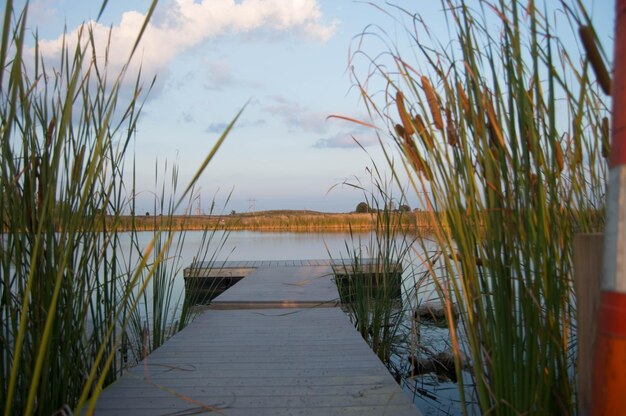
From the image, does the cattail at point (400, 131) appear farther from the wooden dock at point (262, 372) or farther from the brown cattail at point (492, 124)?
the wooden dock at point (262, 372)

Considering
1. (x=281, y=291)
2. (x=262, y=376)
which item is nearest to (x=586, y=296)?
(x=262, y=376)

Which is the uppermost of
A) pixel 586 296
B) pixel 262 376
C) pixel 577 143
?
pixel 577 143

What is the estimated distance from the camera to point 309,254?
9234 millimetres

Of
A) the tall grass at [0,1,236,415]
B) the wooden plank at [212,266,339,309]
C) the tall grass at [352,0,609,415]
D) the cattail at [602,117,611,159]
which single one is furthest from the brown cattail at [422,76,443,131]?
the wooden plank at [212,266,339,309]

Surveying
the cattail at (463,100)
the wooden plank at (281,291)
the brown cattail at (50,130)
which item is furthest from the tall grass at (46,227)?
the wooden plank at (281,291)

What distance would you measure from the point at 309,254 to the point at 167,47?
776cm

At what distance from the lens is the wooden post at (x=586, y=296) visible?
29.5 inches

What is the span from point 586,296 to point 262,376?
53.6 inches

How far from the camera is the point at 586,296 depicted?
2.56 ft

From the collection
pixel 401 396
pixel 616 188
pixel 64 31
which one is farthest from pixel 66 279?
pixel 616 188

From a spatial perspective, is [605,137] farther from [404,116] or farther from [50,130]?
[50,130]

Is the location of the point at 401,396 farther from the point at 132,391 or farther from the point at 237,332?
the point at 237,332

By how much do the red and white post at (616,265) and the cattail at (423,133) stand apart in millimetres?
438

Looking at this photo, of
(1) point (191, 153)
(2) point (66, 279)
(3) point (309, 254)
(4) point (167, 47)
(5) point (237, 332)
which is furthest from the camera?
(3) point (309, 254)
